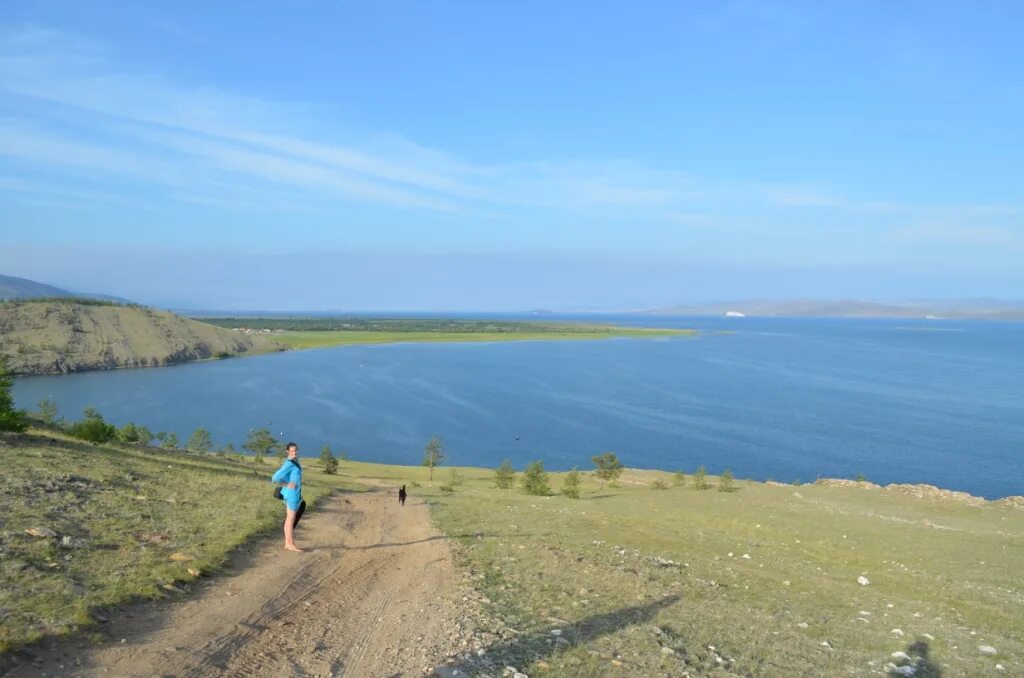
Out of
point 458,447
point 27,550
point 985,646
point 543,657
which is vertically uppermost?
point 27,550

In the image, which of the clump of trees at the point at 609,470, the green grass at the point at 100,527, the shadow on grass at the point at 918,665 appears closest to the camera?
the green grass at the point at 100,527

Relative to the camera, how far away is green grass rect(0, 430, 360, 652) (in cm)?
880

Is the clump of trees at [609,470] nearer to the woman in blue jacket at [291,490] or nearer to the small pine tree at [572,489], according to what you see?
the small pine tree at [572,489]

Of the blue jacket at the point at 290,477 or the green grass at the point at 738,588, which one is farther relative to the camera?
the blue jacket at the point at 290,477

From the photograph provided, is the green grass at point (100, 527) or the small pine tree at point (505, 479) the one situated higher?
the green grass at point (100, 527)

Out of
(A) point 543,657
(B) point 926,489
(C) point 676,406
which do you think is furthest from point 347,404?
(A) point 543,657

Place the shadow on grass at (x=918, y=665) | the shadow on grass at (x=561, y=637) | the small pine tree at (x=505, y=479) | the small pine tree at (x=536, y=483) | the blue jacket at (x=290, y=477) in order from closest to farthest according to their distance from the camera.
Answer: the shadow on grass at (x=561, y=637) → the shadow on grass at (x=918, y=665) → the blue jacket at (x=290, y=477) → the small pine tree at (x=536, y=483) → the small pine tree at (x=505, y=479)

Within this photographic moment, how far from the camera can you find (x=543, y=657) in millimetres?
8625

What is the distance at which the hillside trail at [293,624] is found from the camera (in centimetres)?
752

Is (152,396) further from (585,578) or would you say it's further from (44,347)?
(585,578)

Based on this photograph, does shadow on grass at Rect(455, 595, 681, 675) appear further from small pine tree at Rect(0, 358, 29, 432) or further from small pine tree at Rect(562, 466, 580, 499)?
small pine tree at Rect(562, 466, 580, 499)

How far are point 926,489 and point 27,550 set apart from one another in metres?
42.7

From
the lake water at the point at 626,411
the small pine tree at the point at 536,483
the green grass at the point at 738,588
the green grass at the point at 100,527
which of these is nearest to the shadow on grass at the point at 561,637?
the green grass at the point at 738,588

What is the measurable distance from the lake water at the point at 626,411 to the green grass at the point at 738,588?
44.7 metres
